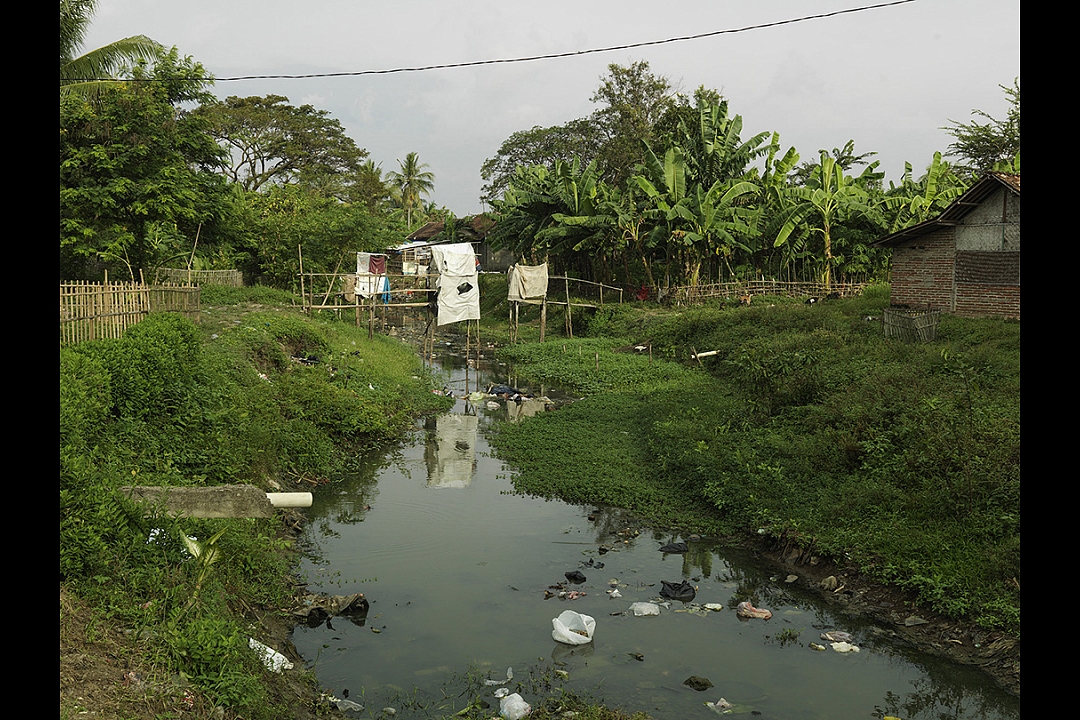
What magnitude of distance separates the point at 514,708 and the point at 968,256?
51.5 ft

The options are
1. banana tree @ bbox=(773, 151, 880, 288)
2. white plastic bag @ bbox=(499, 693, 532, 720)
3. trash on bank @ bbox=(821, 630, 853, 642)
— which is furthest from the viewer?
banana tree @ bbox=(773, 151, 880, 288)

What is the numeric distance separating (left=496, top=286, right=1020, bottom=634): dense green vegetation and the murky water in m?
0.66

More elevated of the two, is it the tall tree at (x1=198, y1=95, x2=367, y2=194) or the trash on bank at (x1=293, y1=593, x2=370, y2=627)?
the tall tree at (x1=198, y1=95, x2=367, y2=194)

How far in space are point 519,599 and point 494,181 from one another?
39.5 meters

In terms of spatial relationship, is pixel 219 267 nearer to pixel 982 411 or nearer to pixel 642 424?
pixel 642 424

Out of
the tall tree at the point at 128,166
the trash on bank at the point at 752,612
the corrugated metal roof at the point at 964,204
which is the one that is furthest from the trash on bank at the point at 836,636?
the tall tree at the point at 128,166

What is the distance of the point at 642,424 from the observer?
41.7 feet

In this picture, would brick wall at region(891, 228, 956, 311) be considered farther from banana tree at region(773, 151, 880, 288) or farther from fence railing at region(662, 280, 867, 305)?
fence railing at region(662, 280, 867, 305)

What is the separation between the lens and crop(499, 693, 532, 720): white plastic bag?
5.17 metres

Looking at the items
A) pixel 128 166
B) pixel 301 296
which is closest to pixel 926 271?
pixel 301 296

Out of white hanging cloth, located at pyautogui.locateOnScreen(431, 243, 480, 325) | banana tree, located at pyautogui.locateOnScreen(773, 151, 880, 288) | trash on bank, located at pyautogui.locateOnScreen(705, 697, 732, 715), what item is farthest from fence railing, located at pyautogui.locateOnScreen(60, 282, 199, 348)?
banana tree, located at pyautogui.locateOnScreen(773, 151, 880, 288)

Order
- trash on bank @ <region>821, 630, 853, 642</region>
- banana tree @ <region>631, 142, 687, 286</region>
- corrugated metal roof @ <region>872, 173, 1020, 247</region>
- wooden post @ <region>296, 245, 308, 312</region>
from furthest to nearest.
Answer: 1. banana tree @ <region>631, 142, 687, 286</region>
2. wooden post @ <region>296, 245, 308, 312</region>
3. corrugated metal roof @ <region>872, 173, 1020, 247</region>
4. trash on bank @ <region>821, 630, 853, 642</region>

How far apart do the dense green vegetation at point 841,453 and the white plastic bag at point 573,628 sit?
2.60 m
